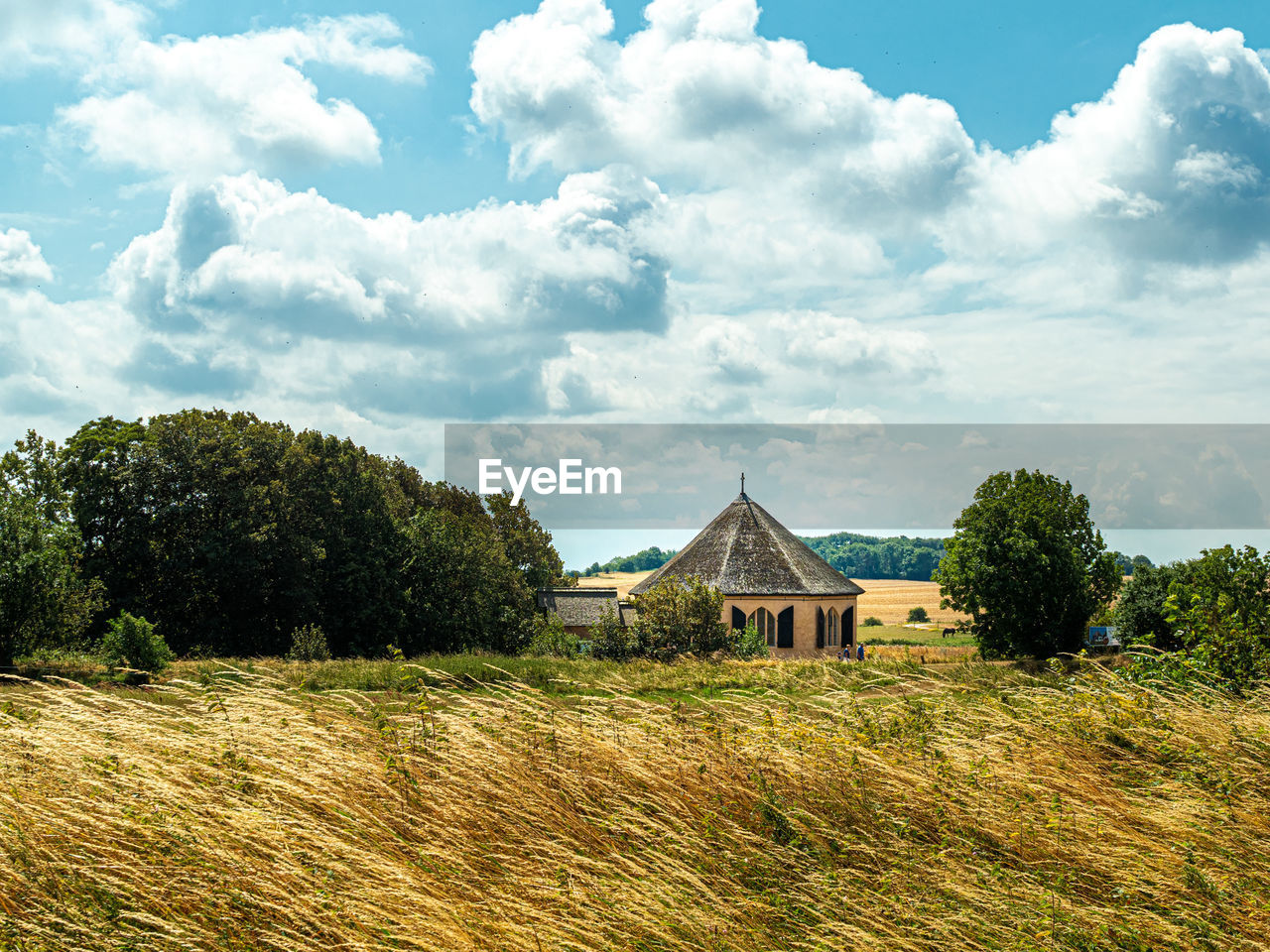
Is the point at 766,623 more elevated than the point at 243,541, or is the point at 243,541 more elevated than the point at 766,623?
the point at 243,541

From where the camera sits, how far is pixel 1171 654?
11.4m

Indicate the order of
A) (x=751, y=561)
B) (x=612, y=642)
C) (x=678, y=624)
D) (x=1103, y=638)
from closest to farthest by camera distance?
(x=678, y=624)
(x=612, y=642)
(x=1103, y=638)
(x=751, y=561)

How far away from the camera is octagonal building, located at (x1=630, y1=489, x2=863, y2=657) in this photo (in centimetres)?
4459

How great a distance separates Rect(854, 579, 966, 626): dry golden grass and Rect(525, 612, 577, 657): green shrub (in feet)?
148

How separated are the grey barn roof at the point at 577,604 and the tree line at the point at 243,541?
1452 cm

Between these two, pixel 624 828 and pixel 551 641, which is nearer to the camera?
pixel 624 828

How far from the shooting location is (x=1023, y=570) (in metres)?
34.6

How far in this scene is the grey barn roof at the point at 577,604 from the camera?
56250mm

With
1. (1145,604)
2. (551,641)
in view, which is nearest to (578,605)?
(551,641)

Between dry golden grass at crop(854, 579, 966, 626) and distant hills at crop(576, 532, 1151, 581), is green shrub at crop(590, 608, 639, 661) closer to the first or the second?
dry golden grass at crop(854, 579, 966, 626)

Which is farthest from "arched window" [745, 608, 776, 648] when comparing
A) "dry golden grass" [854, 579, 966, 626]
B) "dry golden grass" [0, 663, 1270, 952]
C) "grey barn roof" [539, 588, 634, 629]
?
"dry golden grass" [854, 579, 966, 626]

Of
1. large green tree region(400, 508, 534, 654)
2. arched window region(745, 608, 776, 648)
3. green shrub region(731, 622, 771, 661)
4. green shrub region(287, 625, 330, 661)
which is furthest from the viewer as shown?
arched window region(745, 608, 776, 648)

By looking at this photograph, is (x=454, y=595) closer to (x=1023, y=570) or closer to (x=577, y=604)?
(x=577, y=604)

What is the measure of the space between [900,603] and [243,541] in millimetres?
86137
